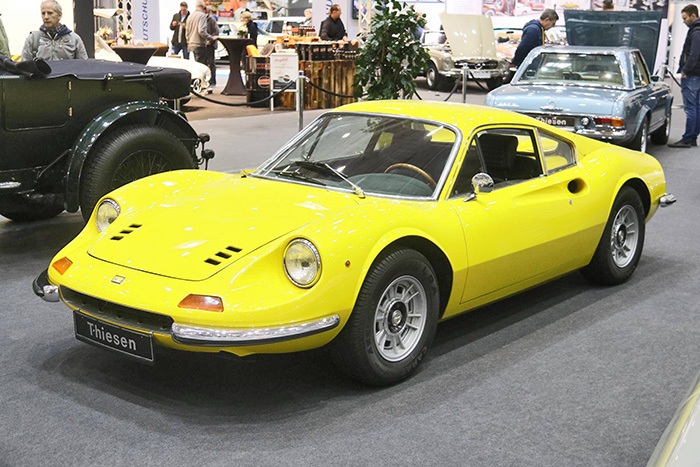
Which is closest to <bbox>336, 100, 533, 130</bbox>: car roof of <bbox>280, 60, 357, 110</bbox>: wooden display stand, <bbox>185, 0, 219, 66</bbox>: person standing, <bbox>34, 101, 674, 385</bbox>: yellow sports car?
<bbox>34, 101, 674, 385</bbox>: yellow sports car

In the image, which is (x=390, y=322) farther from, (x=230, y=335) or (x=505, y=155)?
(x=505, y=155)

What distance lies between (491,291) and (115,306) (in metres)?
1.90

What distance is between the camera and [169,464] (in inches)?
131

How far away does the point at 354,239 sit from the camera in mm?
3809

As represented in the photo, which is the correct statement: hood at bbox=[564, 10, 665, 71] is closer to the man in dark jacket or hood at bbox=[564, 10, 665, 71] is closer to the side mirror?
the man in dark jacket

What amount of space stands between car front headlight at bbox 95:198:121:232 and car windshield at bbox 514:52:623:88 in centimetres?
701

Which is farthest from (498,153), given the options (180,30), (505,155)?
(180,30)

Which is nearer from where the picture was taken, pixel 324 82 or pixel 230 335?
pixel 230 335

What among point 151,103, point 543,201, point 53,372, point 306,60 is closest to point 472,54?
point 306,60

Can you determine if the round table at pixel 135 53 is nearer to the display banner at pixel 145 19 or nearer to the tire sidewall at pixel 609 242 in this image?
the display banner at pixel 145 19

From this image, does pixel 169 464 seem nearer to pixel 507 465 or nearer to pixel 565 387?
pixel 507 465

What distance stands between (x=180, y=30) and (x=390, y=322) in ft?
57.2

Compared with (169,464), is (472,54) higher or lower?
higher

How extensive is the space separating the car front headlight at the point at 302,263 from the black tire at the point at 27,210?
3.39 metres
